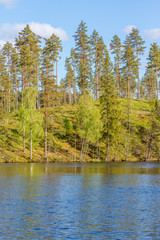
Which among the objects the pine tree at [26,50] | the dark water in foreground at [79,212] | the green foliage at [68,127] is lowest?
the dark water in foreground at [79,212]

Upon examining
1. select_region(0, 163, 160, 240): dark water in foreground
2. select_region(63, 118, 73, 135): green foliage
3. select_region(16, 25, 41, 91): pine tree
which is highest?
select_region(16, 25, 41, 91): pine tree

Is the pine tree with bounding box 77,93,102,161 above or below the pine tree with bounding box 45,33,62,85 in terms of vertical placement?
below

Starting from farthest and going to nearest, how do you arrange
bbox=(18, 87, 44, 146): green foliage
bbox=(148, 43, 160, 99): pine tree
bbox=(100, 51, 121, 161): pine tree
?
bbox=(148, 43, 160, 99): pine tree < bbox=(100, 51, 121, 161): pine tree < bbox=(18, 87, 44, 146): green foliage

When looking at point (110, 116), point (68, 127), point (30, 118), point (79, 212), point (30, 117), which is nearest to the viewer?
point (79, 212)

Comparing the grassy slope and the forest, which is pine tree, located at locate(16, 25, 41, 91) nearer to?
the forest

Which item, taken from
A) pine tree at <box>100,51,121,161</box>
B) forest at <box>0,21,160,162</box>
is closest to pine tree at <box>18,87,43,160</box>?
forest at <box>0,21,160,162</box>

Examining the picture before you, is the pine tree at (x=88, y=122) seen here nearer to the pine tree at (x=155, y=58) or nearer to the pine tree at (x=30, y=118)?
the pine tree at (x=30, y=118)

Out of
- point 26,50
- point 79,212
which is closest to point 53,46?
point 26,50

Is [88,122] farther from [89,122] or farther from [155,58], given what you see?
[155,58]

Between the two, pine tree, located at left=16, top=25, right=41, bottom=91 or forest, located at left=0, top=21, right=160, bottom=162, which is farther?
pine tree, located at left=16, top=25, right=41, bottom=91

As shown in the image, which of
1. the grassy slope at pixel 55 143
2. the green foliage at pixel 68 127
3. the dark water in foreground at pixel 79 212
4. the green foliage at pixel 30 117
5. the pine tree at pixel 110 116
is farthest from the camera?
the green foliage at pixel 68 127

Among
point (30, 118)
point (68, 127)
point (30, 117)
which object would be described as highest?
point (30, 117)

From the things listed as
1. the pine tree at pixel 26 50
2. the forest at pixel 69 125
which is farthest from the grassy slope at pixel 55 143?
the pine tree at pixel 26 50

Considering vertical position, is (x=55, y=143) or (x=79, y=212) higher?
(x=55, y=143)
